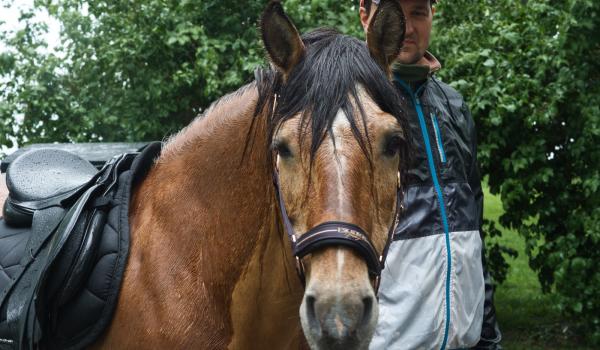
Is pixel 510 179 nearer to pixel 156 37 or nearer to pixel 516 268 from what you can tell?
pixel 156 37

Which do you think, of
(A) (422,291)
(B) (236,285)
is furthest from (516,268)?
(B) (236,285)

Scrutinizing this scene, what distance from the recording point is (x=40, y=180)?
8.34 feet

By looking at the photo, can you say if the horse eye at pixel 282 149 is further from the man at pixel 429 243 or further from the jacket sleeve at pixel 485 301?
the jacket sleeve at pixel 485 301

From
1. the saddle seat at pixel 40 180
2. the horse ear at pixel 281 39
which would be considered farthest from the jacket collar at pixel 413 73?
the saddle seat at pixel 40 180

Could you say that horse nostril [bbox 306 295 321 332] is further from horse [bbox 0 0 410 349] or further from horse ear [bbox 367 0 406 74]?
horse ear [bbox 367 0 406 74]

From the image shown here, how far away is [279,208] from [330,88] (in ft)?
1.22

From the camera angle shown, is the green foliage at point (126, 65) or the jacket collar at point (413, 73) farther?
the green foliage at point (126, 65)

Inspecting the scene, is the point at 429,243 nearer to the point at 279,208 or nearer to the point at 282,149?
the point at 279,208

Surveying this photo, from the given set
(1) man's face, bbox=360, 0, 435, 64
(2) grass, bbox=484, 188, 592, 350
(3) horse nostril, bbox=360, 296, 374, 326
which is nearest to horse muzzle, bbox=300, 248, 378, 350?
(3) horse nostril, bbox=360, 296, 374, 326

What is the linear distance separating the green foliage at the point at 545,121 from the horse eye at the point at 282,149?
2985 millimetres

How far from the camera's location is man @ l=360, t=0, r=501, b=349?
2.37m

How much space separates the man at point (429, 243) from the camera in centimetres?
237

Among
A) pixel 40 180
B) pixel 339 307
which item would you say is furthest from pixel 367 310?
pixel 40 180

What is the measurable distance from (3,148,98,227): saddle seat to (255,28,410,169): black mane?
33.6 inches
